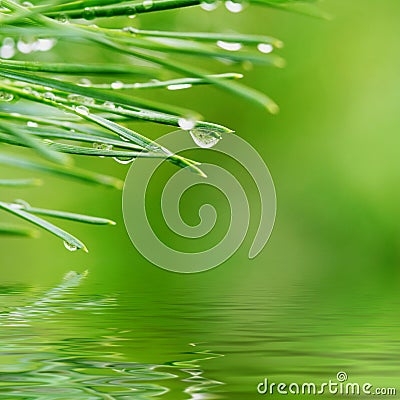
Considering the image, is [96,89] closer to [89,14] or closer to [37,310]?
[89,14]

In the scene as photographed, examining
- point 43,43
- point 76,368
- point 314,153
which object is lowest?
point 76,368

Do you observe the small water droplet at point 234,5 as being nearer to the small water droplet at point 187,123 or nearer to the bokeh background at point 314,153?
the small water droplet at point 187,123

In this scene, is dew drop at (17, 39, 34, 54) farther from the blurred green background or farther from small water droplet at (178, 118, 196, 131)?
the blurred green background

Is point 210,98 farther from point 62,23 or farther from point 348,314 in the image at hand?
point 62,23

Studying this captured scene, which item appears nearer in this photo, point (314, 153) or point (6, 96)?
point (6, 96)

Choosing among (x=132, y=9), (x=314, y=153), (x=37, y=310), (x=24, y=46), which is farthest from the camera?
(x=314, y=153)

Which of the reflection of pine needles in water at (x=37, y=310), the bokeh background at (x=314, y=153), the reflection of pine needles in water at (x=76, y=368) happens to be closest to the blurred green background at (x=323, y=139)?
the bokeh background at (x=314, y=153)

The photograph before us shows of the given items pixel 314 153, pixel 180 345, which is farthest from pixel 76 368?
pixel 314 153

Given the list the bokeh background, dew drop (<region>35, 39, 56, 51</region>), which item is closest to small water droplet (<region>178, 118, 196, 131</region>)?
dew drop (<region>35, 39, 56, 51</region>)
